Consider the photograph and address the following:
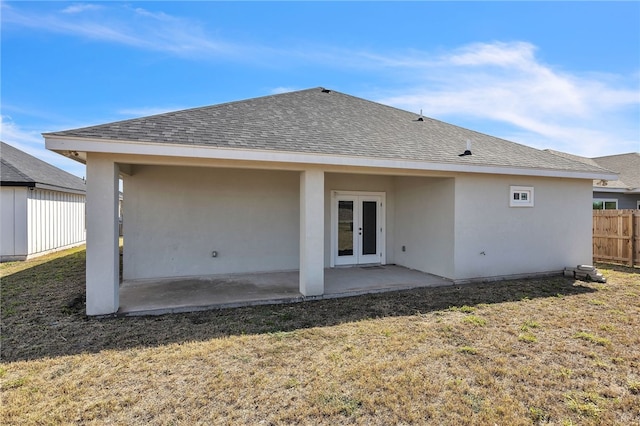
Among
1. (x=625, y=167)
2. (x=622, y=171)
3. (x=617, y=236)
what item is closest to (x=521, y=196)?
(x=617, y=236)

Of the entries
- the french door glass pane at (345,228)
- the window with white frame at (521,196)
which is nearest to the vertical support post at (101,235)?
the french door glass pane at (345,228)

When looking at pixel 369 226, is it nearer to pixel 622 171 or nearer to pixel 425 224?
pixel 425 224

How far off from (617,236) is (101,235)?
14.7 m

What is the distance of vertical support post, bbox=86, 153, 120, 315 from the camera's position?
529cm

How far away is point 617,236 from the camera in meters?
10.9

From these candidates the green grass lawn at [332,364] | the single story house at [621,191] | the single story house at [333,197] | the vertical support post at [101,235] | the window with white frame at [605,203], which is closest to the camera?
the green grass lawn at [332,364]

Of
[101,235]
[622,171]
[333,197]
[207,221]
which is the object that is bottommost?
[101,235]

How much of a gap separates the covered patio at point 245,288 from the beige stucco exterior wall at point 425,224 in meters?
0.41

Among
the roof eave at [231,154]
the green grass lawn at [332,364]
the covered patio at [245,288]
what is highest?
the roof eave at [231,154]

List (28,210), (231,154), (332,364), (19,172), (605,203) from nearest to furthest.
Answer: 1. (332,364)
2. (231,154)
3. (28,210)
4. (19,172)
5. (605,203)

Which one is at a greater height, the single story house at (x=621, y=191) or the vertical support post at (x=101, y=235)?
the single story house at (x=621, y=191)

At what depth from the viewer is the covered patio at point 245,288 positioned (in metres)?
5.95

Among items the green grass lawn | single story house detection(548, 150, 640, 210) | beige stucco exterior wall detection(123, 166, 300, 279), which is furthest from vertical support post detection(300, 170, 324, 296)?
single story house detection(548, 150, 640, 210)

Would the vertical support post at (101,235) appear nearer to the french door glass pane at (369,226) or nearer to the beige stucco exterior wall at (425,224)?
the french door glass pane at (369,226)
